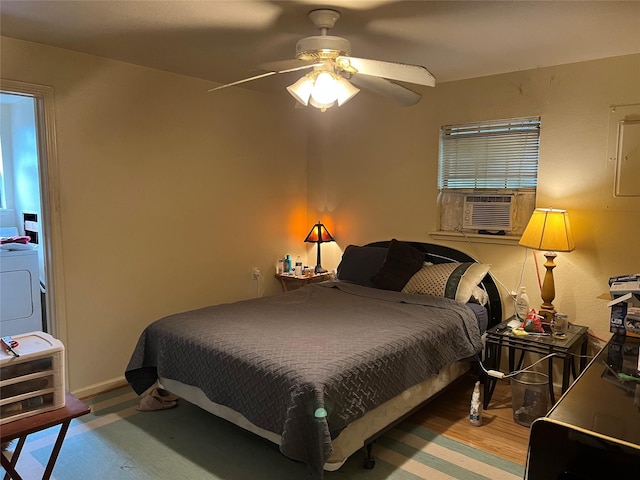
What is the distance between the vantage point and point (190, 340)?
101 inches

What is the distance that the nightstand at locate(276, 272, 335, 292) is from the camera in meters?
4.34

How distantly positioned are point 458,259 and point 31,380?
2967 millimetres

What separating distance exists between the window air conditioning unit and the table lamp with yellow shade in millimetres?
317

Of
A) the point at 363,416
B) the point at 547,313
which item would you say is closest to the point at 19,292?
the point at 363,416

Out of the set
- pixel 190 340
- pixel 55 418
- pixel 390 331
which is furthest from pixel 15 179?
pixel 390 331

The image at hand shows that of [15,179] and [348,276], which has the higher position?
[15,179]

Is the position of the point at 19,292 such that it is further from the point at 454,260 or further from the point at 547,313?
the point at 547,313

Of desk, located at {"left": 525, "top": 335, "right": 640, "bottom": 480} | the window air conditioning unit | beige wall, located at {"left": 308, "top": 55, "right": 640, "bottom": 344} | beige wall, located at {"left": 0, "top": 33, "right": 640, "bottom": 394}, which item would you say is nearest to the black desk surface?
desk, located at {"left": 525, "top": 335, "right": 640, "bottom": 480}

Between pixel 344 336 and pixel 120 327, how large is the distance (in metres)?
1.85

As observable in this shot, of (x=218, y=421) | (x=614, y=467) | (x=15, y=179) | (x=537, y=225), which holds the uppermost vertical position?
(x=15, y=179)

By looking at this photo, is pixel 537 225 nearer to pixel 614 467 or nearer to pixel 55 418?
pixel 614 467

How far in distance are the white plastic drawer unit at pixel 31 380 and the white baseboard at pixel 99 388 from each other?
159cm

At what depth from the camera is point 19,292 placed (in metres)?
4.05

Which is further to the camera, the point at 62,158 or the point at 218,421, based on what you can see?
the point at 62,158
